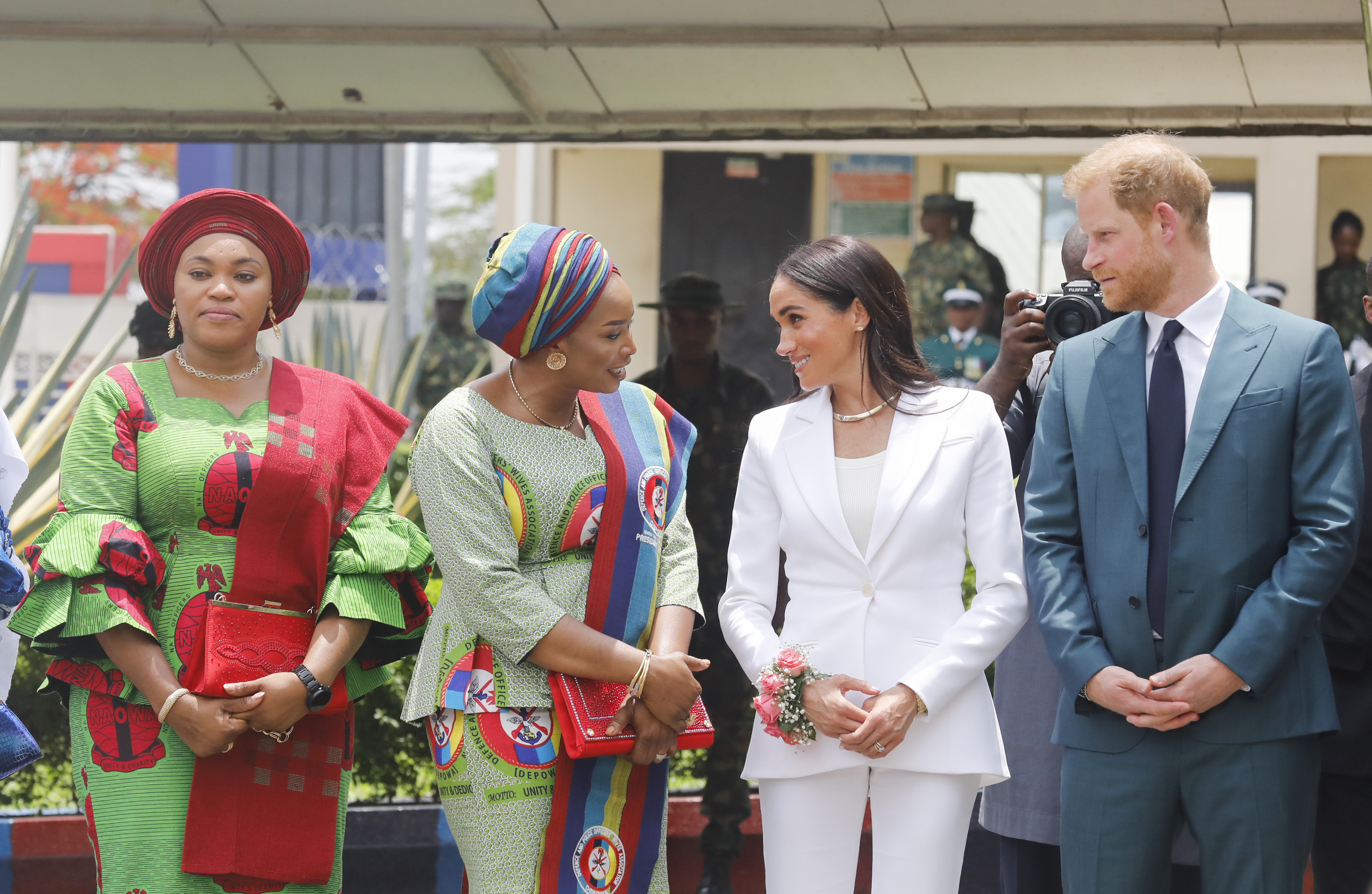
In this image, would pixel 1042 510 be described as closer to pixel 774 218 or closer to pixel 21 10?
pixel 21 10

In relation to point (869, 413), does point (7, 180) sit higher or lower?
higher

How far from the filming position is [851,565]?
3.09 metres

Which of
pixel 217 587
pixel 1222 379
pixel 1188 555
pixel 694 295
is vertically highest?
pixel 694 295

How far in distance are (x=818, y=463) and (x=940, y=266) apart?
7.39 meters

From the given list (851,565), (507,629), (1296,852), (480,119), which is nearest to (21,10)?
(480,119)

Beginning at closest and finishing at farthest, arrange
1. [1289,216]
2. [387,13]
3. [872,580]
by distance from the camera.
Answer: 1. [872,580]
2. [387,13]
3. [1289,216]

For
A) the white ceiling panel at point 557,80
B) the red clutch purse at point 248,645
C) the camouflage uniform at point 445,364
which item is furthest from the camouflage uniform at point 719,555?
the camouflage uniform at point 445,364

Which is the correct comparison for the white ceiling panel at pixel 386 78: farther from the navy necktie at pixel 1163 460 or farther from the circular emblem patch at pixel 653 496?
the navy necktie at pixel 1163 460

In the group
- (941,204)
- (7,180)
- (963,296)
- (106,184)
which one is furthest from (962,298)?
(106,184)

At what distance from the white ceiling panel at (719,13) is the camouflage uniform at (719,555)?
135 cm

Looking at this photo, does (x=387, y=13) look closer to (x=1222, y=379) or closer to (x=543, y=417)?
(x=543, y=417)

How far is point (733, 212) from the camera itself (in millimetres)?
11750

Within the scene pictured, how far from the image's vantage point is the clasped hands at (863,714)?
290cm

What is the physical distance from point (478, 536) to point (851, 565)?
792mm
